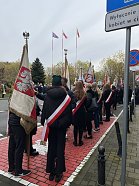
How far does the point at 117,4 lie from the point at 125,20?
0.30 m

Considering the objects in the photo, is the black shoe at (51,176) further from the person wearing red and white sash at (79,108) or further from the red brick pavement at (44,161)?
the person wearing red and white sash at (79,108)

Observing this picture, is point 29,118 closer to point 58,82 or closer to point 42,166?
point 58,82

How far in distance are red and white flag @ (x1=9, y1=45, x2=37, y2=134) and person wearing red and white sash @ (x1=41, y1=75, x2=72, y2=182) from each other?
31cm

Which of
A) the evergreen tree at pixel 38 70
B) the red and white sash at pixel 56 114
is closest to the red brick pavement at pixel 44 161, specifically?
the red and white sash at pixel 56 114

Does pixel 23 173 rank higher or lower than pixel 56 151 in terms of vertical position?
lower

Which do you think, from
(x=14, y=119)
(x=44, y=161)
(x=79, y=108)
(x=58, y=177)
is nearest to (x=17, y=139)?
(x=14, y=119)

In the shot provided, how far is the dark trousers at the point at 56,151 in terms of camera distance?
4.57 meters

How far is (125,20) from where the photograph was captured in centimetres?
322

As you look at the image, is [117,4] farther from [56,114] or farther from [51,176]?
[51,176]

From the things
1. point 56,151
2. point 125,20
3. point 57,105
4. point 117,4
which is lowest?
point 56,151

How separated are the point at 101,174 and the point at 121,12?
270 cm

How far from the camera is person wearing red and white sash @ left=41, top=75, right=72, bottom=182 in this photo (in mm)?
4496

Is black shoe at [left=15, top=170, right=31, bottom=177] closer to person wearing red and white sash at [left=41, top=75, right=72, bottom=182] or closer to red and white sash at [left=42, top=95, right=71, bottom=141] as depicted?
person wearing red and white sash at [left=41, top=75, right=72, bottom=182]

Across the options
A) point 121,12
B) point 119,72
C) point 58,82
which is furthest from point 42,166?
point 119,72
